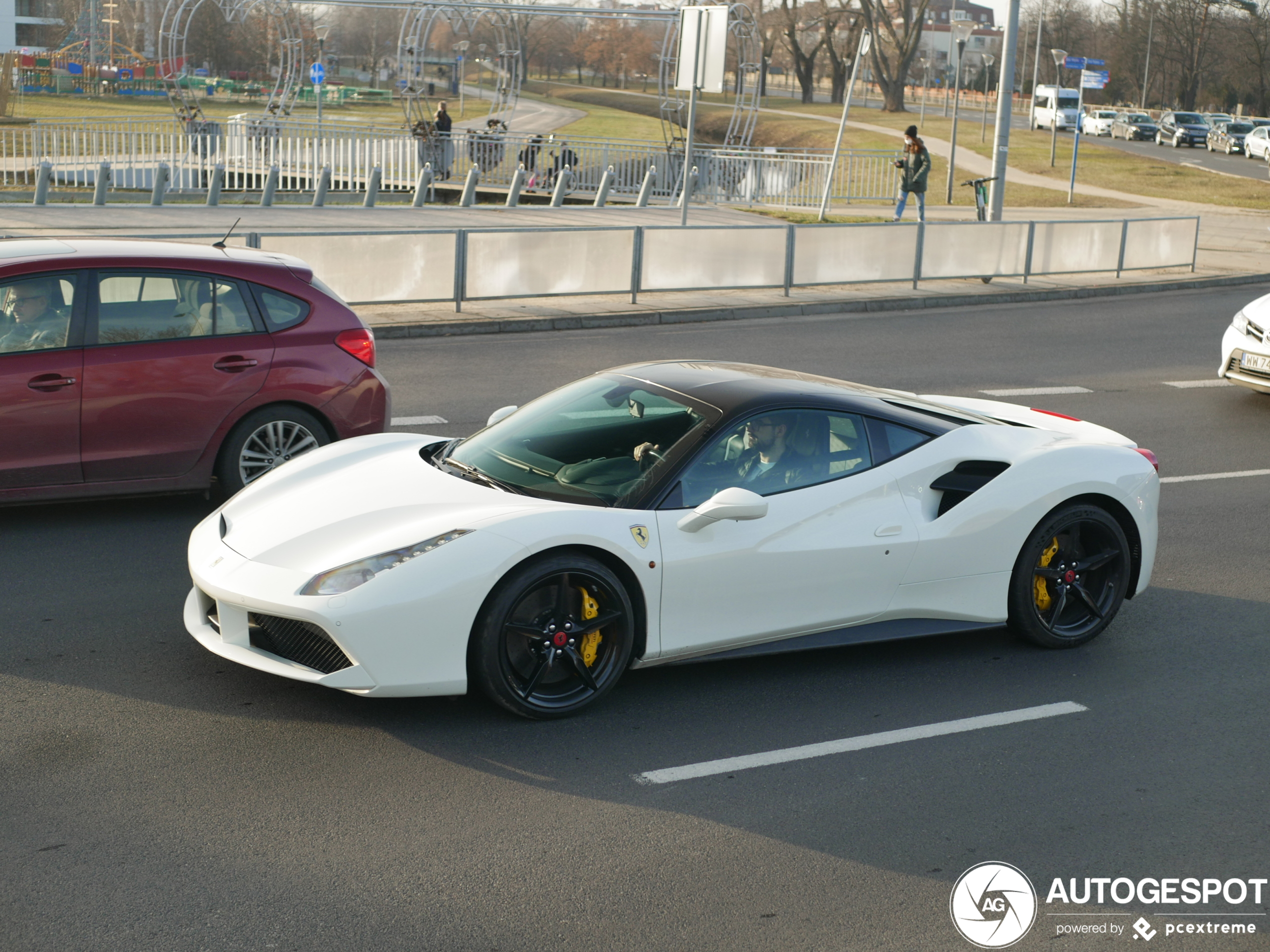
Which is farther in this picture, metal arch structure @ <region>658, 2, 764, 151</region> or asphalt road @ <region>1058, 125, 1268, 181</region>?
asphalt road @ <region>1058, 125, 1268, 181</region>

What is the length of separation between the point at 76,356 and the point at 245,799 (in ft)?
12.5

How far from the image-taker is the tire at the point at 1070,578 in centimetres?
606

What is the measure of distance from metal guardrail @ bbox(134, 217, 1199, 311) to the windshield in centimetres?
889

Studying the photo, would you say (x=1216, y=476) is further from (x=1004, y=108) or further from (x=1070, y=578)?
(x=1004, y=108)

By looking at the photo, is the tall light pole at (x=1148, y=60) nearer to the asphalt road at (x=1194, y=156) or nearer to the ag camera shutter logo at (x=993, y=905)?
the asphalt road at (x=1194, y=156)

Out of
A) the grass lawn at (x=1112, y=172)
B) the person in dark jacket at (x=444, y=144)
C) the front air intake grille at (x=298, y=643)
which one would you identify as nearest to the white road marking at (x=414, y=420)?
the front air intake grille at (x=298, y=643)

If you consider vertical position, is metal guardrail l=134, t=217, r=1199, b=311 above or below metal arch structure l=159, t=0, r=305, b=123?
below

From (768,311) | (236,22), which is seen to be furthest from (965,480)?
(236,22)

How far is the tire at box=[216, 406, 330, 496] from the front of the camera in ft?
25.7

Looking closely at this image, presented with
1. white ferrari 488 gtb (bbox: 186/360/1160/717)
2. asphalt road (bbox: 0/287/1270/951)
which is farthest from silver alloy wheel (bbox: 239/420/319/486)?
white ferrari 488 gtb (bbox: 186/360/1160/717)

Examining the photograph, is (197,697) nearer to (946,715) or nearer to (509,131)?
(946,715)

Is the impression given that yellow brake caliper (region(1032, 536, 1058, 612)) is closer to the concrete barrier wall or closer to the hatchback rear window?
the hatchback rear window

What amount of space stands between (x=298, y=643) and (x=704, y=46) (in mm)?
16126

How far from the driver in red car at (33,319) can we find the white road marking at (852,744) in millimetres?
4460
